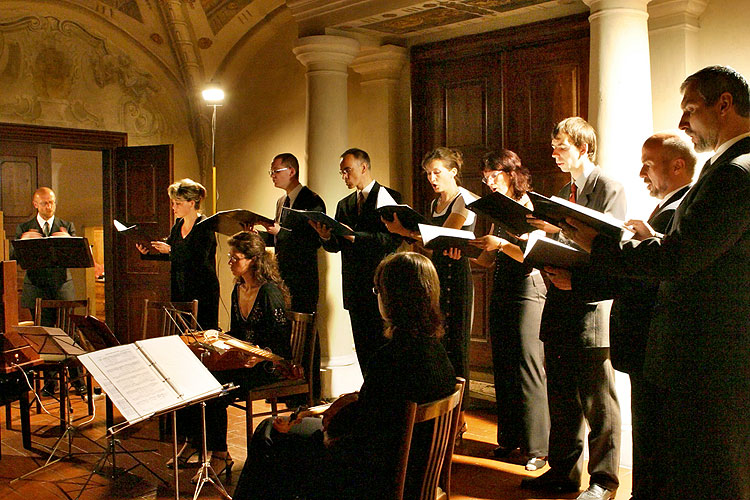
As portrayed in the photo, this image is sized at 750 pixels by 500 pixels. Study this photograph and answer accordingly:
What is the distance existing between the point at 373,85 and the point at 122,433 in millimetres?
3555

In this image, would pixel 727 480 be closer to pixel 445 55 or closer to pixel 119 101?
pixel 445 55

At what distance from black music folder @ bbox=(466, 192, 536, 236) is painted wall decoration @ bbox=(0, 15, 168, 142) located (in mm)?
5774

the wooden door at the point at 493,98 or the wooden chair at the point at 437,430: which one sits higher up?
the wooden door at the point at 493,98

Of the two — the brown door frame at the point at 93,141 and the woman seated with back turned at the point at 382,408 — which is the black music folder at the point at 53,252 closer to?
Result: the brown door frame at the point at 93,141

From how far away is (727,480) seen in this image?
7.48 ft

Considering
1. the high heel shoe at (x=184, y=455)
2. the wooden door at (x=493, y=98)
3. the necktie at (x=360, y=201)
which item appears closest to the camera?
the high heel shoe at (x=184, y=455)

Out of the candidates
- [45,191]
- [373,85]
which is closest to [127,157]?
[45,191]

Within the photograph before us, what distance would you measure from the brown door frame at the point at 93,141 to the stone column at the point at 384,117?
3.03 meters

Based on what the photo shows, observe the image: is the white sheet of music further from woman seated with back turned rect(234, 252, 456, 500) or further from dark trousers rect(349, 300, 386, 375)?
dark trousers rect(349, 300, 386, 375)

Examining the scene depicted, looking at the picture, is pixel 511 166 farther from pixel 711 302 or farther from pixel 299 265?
pixel 711 302

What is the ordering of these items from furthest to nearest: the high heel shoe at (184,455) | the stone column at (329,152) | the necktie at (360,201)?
the stone column at (329,152) → the necktie at (360,201) → the high heel shoe at (184,455)

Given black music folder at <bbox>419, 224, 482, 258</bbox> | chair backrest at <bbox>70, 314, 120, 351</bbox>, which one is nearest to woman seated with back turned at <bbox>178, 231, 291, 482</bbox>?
chair backrest at <bbox>70, 314, 120, 351</bbox>

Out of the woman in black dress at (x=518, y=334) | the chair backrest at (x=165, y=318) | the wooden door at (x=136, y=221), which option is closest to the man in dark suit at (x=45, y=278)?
the wooden door at (x=136, y=221)

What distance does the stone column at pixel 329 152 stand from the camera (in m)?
5.96
